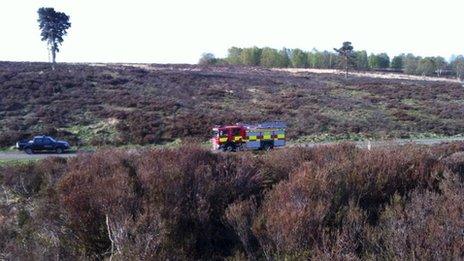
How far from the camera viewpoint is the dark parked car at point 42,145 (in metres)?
28.6

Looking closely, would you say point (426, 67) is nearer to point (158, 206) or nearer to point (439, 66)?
point (439, 66)

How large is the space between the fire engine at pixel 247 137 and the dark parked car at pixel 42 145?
824cm

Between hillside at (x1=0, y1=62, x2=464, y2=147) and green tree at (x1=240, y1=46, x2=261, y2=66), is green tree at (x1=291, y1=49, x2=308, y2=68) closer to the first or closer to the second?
green tree at (x1=240, y1=46, x2=261, y2=66)

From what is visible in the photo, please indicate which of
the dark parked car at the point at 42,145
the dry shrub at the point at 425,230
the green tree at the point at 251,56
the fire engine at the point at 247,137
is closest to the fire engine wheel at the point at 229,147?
the fire engine at the point at 247,137

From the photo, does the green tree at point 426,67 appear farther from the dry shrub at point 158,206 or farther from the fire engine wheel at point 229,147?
the dry shrub at point 158,206

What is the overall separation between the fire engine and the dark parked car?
8.24 metres

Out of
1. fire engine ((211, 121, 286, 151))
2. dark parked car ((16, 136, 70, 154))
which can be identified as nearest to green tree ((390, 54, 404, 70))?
fire engine ((211, 121, 286, 151))

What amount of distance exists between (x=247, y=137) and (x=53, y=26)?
48306 millimetres

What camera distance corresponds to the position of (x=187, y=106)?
43062mm

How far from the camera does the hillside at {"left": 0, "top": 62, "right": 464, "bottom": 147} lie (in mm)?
35062

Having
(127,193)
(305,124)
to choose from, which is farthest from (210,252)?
(305,124)

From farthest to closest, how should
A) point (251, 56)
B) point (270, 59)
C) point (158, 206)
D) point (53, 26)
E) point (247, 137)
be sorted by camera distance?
point (251, 56), point (270, 59), point (53, 26), point (247, 137), point (158, 206)

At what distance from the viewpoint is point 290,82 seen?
60.6 m

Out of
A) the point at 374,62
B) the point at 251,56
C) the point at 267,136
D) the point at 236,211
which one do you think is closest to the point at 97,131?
the point at 267,136
